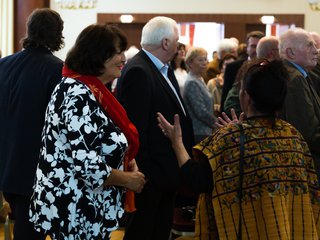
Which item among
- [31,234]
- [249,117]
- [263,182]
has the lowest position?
[31,234]

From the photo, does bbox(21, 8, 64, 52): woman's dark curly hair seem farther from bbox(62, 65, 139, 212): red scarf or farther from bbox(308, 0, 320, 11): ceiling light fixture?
Answer: bbox(308, 0, 320, 11): ceiling light fixture

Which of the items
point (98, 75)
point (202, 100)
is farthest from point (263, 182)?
point (202, 100)

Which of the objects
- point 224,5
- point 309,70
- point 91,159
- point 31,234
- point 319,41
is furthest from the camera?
point 224,5

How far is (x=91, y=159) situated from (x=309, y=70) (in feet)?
8.16

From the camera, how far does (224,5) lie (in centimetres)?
1288

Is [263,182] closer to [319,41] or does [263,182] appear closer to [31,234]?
[31,234]

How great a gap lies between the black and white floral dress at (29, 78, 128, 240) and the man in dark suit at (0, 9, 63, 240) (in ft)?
2.30

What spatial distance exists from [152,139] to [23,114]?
0.75m

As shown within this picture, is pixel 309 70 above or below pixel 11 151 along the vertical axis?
above

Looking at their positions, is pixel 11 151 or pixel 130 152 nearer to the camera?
pixel 130 152

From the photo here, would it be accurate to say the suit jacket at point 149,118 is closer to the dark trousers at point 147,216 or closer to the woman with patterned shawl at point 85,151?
the dark trousers at point 147,216

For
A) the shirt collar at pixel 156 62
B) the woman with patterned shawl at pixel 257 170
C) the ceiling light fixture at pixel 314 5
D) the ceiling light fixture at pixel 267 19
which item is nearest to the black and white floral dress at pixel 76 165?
the woman with patterned shawl at pixel 257 170

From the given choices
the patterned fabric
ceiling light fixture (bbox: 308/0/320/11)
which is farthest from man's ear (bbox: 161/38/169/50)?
ceiling light fixture (bbox: 308/0/320/11)

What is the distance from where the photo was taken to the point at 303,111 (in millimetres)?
3914
